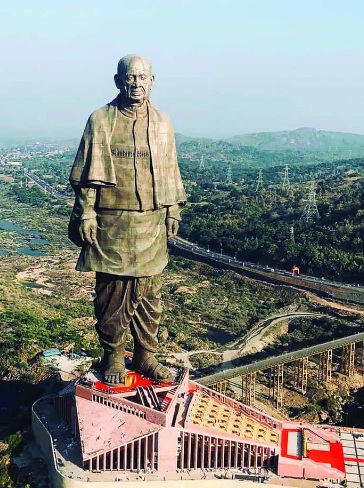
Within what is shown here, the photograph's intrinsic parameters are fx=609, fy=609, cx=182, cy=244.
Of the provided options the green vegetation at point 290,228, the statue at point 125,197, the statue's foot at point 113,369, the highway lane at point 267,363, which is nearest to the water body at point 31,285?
the green vegetation at point 290,228

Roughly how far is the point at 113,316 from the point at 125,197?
343cm

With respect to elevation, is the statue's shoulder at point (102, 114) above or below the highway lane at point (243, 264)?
above

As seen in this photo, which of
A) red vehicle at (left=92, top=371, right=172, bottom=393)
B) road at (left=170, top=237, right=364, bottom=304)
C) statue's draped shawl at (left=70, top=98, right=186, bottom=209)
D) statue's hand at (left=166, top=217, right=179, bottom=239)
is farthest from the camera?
road at (left=170, top=237, right=364, bottom=304)

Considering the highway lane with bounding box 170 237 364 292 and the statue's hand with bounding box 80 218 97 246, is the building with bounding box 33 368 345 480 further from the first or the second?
the highway lane with bounding box 170 237 364 292

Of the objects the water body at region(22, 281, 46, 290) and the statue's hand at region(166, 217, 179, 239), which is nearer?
the statue's hand at region(166, 217, 179, 239)

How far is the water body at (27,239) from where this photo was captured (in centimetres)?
5900

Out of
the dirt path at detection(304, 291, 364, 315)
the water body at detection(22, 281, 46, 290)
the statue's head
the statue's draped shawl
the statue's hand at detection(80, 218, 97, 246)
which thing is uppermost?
the statue's head

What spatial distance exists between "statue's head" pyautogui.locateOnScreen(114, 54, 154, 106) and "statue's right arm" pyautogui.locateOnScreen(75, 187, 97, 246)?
245 centimetres

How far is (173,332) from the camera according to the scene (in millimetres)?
32750

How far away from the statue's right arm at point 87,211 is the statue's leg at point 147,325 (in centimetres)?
190

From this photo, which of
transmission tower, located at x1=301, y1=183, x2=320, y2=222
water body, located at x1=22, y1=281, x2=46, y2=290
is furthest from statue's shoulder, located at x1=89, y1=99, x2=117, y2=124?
transmission tower, located at x1=301, y1=183, x2=320, y2=222

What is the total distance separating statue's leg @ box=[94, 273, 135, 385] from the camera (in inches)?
649

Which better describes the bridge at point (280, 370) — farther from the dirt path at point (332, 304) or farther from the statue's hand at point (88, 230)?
the dirt path at point (332, 304)

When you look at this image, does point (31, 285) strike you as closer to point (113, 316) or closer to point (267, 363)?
point (267, 363)
